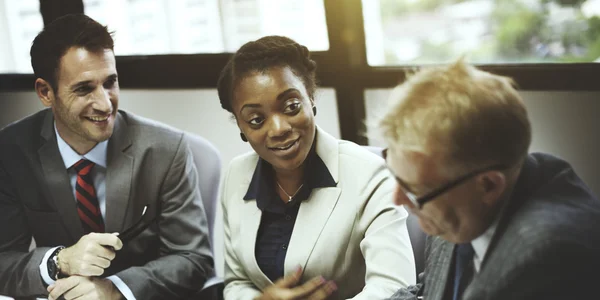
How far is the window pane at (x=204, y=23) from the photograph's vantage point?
2.58 metres

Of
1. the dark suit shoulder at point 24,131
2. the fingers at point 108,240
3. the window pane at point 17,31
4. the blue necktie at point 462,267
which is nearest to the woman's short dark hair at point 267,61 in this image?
the fingers at point 108,240

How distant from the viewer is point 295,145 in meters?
1.77

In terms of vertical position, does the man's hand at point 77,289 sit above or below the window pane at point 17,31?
below

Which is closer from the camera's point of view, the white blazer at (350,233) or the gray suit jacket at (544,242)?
the gray suit jacket at (544,242)

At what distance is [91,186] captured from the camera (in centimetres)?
215

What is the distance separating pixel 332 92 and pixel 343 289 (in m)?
0.93

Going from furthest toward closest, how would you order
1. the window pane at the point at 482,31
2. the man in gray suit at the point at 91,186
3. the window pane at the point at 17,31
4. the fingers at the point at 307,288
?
the window pane at the point at 17,31 → the man in gray suit at the point at 91,186 → the window pane at the point at 482,31 → the fingers at the point at 307,288

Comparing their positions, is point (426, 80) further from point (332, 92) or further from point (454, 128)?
point (332, 92)

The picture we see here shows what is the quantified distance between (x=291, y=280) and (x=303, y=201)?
224mm

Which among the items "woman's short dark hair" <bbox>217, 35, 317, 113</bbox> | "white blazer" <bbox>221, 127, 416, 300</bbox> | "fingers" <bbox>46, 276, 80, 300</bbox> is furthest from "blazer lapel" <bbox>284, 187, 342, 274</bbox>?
"fingers" <bbox>46, 276, 80, 300</bbox>

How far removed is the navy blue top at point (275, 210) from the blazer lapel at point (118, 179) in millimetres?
468

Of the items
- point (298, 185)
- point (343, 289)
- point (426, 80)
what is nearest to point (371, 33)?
point (298, 185)

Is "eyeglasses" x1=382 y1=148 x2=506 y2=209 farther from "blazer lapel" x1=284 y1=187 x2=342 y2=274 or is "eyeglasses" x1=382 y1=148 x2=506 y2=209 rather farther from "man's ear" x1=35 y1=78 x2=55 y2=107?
"man's ear" x1=35 y1=78 x2=55 y2=107

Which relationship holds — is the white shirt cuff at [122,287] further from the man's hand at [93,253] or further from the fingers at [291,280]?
the fingers at [291,280]
